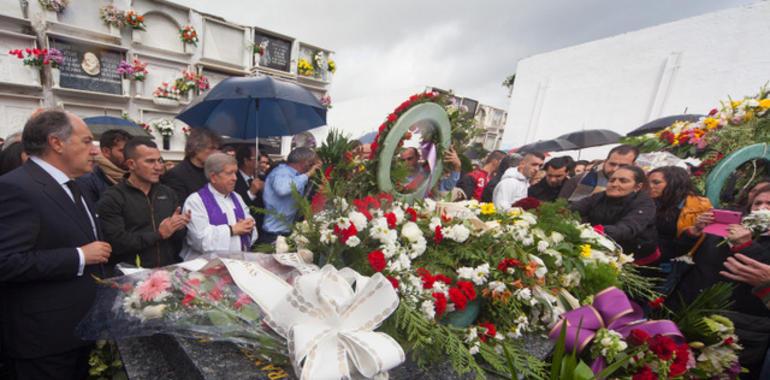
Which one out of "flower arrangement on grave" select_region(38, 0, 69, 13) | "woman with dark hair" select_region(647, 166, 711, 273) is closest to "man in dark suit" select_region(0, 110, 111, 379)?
"woman with dark hair" select_region(647, 166, 711, 273)

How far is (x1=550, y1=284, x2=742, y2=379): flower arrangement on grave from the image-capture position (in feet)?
3.88

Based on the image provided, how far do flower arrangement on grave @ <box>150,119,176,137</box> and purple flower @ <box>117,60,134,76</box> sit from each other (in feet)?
4.46

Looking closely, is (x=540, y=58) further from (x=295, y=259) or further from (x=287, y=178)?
(x=295, y=259)

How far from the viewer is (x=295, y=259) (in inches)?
51.6

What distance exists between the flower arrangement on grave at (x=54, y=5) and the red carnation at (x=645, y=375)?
11.3 m

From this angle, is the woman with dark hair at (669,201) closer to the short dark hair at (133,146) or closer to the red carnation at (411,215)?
the red carnation at (411,215)

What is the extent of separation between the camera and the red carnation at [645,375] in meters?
1.16

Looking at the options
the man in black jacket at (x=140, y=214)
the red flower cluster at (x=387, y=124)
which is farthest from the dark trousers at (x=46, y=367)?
the red flower cluster at (x=387, y=124)

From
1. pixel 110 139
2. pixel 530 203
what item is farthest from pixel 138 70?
pixel 530 203

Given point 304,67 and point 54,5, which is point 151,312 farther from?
point 304,67

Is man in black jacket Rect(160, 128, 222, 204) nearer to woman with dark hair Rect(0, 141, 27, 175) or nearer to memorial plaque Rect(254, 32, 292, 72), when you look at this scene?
woman with dark hair Rect(0, 141, 27, 175)

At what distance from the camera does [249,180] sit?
3865mm

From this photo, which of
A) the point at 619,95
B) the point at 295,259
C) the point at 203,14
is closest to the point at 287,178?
the point at 295,259

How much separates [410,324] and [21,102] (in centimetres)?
1047
